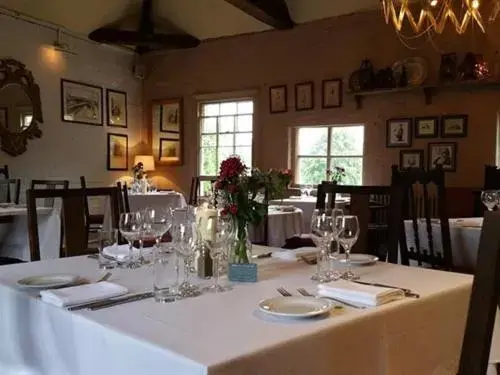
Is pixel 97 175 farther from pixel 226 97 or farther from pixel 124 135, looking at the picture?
pixel 226 97

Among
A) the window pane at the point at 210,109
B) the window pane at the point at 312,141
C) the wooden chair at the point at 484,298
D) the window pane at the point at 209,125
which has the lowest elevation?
the wooden chair at the point at 484,298

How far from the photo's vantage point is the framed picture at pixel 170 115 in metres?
8.83

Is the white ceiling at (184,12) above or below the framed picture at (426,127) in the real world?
above

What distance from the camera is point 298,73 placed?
298 inches

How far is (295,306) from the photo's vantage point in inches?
52.2

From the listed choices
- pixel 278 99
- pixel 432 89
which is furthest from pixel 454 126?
pixel 278 99

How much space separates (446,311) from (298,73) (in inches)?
250

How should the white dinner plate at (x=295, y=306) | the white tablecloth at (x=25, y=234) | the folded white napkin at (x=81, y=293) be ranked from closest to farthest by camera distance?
the white dinner plate at (x=295, y=306), the folded white napkin at (x=81, y=293), the white tablecloth at (x=25, y=234)

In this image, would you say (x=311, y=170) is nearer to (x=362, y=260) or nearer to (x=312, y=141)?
(x=312, y=141)

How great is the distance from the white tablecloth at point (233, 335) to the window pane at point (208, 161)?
6.82 meters

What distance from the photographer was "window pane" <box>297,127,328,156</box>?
24.7 feet

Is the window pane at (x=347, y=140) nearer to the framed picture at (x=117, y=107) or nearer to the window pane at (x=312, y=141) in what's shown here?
the window pane at (x=312, y=141)

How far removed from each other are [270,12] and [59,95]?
125 inches

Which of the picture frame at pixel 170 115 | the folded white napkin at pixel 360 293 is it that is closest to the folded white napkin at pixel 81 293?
the folded white napkin at pixel 360 293
